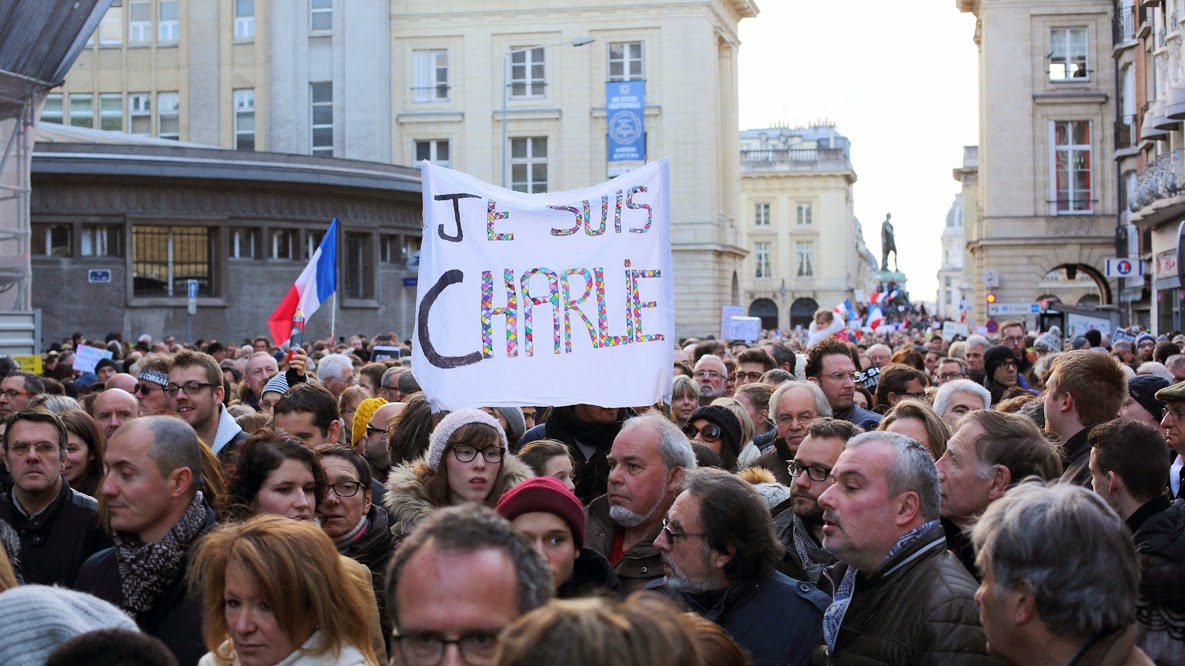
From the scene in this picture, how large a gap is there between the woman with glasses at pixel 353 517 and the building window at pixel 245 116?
53.2 meters

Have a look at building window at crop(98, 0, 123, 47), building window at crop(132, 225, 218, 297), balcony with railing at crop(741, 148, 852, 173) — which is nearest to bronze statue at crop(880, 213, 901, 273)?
balcony with railing at crop(741, 148, 852, 173)

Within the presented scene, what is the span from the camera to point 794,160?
107 metres

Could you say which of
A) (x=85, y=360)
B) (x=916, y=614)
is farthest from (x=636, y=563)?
(x=85, y=360)

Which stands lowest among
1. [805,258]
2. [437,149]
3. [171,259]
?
[171,259]

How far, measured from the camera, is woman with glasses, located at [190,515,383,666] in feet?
14.1

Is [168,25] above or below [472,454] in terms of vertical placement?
above

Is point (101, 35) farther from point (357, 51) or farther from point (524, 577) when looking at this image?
point (524, 577)

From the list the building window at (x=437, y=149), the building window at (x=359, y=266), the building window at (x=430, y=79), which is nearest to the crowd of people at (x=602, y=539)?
the building window at (x=359, y=266)

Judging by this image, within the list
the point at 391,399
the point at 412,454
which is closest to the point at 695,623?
the point at 412,454

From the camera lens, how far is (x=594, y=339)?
27.4 feet

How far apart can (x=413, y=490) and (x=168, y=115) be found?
53702mm

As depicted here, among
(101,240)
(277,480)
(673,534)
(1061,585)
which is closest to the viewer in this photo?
(1061,585)

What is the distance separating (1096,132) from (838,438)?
48405 mm

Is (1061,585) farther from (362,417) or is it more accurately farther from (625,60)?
(625,60)
